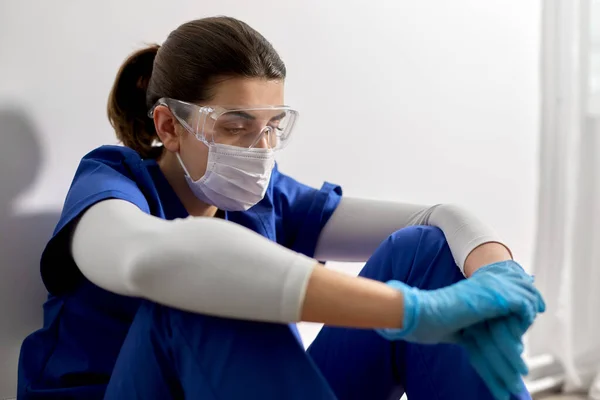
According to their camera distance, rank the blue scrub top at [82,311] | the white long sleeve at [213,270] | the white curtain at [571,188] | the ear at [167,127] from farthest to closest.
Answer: the white curtain at [571,188] → the ear at [167,127] → the blue scrub top at [82,311] → the white long sleeve at [213,270]

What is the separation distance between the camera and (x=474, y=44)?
1830 mm

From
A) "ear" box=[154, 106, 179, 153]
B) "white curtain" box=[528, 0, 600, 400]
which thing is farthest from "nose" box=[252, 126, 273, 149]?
"white curtain" box=[528, 0, 600, 400]

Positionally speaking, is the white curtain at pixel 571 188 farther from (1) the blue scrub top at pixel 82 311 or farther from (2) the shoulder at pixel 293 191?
(1) the blue scrub top at pixel 82 311

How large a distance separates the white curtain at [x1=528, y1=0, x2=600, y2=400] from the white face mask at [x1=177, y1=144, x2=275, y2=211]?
0.92 m

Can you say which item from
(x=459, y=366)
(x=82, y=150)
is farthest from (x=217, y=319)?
(x=82, y=150)

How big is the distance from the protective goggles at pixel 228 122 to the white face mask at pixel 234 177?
0.05 ft

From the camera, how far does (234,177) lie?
1.14 meters

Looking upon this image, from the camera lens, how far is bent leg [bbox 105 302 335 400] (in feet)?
2.79

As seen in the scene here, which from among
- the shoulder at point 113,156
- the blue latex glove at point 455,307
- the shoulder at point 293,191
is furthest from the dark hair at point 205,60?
the blue latex glove at point 455,307

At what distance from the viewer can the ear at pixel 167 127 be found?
1.16 meters

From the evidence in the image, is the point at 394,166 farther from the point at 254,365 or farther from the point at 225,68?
the point at 254,365

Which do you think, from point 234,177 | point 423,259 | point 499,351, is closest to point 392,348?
point 423,259

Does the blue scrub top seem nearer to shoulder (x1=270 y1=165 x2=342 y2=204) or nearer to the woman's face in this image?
the woman's face

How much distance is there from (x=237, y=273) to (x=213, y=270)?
0.09ft
